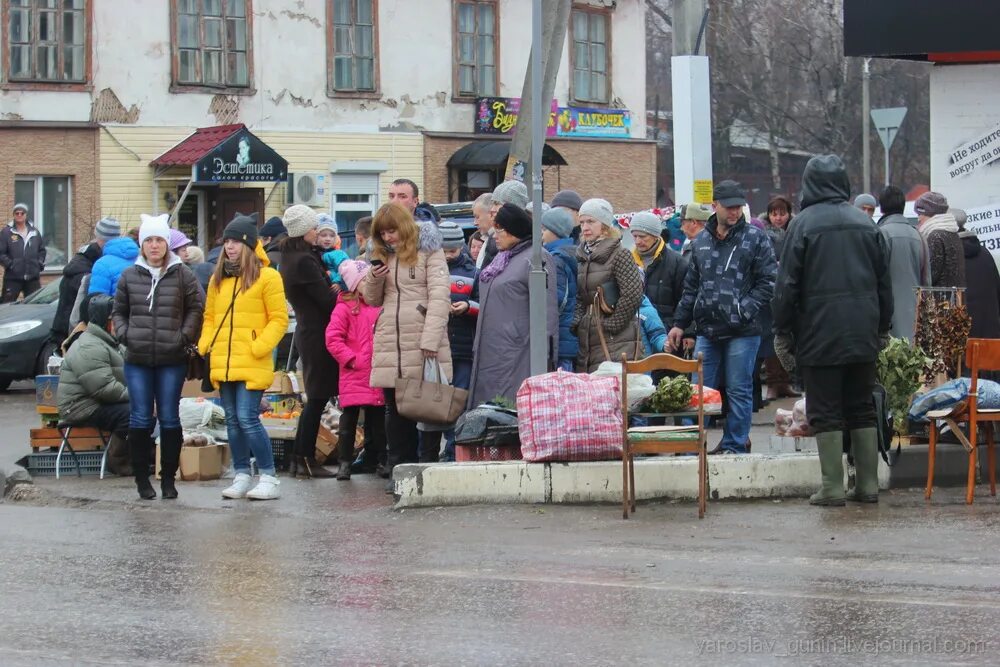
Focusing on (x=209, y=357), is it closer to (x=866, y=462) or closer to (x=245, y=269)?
(x=245, y=269)

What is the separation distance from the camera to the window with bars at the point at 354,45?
33.3 meters

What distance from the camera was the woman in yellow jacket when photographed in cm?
1101

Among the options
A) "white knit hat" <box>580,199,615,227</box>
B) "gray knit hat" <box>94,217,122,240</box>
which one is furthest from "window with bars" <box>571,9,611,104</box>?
"white knit hat" <box>580,199,615,227</box>

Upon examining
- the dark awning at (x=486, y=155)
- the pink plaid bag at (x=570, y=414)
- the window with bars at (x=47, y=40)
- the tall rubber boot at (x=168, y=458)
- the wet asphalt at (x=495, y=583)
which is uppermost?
the window with bars at (x=47, y=40)

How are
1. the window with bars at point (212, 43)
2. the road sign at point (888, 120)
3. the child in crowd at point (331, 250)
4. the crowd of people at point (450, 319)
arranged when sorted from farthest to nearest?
the window with bars at point (212, 43)
the road sign at point (888, 120)
the child in crowd at point (331, 250)
the crowd of people at point (450, 319)

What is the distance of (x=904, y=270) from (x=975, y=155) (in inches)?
118

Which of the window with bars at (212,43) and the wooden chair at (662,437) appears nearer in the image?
the wooden chair at (662,437)

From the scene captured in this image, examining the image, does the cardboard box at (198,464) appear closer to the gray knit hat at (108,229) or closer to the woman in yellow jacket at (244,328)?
the woman in yellow jacket at (244,328)

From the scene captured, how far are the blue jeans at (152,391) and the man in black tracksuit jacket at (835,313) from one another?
3.88 m

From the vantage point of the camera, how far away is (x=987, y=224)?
1537cm

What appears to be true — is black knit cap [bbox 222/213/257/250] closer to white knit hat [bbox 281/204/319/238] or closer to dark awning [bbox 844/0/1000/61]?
white knit hat [bbox 281/204/319/238]

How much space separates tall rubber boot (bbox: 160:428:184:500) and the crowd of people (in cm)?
1

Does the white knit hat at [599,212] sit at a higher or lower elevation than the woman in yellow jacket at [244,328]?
higher

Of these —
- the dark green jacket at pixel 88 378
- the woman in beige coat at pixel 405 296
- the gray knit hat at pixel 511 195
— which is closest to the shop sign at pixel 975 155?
the gray knit hat at pixel 511 195
